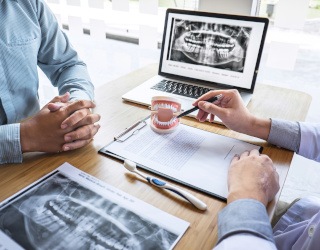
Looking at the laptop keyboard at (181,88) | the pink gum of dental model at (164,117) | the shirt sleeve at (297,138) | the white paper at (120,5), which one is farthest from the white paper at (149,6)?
the shirt sleeve at (297,138)

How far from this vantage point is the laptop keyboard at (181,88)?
1.05m

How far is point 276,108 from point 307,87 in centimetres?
A: 151

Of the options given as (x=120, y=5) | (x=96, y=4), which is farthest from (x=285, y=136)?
(x=96, y=4)

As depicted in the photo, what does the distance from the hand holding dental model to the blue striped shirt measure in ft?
1.18

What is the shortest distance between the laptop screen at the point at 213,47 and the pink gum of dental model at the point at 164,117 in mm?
319

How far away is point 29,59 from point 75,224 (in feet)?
2.25

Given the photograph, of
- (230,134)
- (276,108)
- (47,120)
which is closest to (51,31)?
(47,120)

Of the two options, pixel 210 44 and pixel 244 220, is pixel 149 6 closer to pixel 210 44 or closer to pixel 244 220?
pixel 210 44

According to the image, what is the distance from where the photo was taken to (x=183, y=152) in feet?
2.44

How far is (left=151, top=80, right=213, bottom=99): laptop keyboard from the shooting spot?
41.4 inches

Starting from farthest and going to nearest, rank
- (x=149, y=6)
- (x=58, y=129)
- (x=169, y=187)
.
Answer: (x=149, y=6) → (x=58, y=129) → (x=169, y=187)

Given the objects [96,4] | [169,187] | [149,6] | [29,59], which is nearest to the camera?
[169,187]

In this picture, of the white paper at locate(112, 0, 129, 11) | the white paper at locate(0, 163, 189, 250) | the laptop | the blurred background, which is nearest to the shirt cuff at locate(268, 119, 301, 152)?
the laptop

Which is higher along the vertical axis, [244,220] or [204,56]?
[204,56]
